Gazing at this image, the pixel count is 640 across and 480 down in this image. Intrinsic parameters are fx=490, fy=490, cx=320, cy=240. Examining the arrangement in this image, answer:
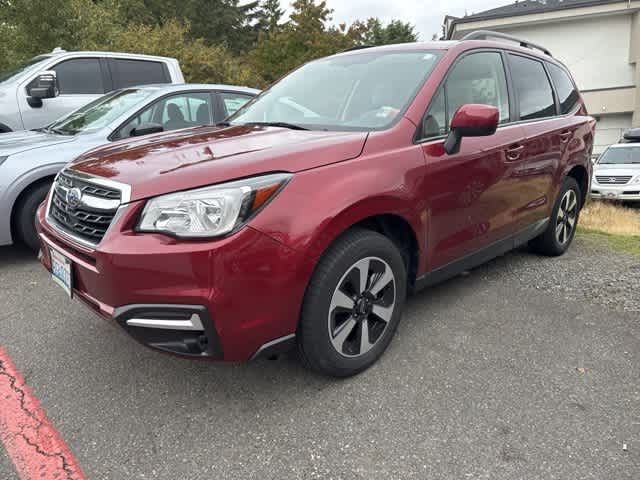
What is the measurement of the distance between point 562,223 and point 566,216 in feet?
0.27

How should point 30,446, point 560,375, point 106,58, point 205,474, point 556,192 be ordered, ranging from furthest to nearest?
point 106,58, point 556,192, point 560,375, point 30,446, point 205,474

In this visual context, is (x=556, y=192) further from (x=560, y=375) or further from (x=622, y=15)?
(x=622, y=15)

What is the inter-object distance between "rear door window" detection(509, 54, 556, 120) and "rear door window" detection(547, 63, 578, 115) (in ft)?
0.55

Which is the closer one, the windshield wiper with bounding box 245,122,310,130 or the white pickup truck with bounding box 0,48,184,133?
the windshield wiper with bounding box 245,122,310,130

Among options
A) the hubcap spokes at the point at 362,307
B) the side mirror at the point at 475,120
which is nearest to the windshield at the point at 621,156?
the side mirror at the point at 475,120

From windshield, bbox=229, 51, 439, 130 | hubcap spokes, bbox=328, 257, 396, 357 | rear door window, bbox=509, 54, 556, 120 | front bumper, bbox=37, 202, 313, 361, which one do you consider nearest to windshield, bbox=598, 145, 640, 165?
rear door window, bbox=509, 54, 556, 120

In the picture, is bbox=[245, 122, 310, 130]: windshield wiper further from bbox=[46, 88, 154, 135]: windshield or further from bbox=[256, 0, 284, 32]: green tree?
bbox=[256, 0, 284, 32]: green tree

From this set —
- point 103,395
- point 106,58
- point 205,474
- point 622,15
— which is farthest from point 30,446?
point 622,15

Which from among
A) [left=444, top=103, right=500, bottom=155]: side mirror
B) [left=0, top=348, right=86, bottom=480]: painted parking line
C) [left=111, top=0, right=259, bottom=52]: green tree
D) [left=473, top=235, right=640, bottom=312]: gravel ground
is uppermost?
[left=111, top=0, right=259, bottom=52]: green tree

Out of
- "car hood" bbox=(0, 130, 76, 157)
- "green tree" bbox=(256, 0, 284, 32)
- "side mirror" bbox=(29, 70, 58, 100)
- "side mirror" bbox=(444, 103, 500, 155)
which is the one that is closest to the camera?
"side mirror" bbox=(444, 103, 500, 155)

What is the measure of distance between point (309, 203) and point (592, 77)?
2522 cm

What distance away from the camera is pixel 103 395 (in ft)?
7.68

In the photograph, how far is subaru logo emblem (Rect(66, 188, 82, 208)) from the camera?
7.36ft

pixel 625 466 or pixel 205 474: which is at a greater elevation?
pixel 205 474
